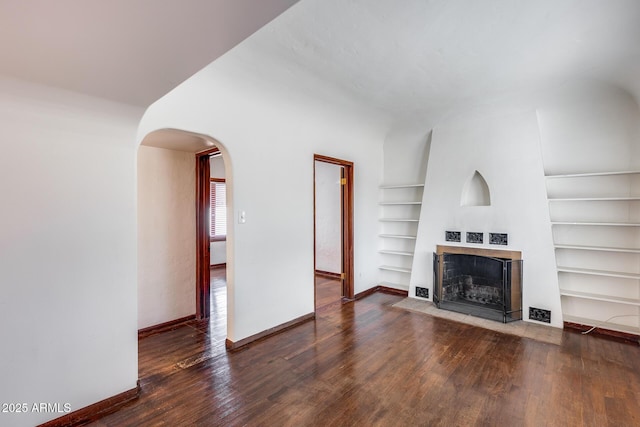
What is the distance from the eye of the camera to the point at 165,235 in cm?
355

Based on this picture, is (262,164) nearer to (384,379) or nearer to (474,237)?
(384,379)

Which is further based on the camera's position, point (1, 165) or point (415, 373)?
point (415, 373)

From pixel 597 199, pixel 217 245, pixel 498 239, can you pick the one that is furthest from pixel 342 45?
pixel 217 245

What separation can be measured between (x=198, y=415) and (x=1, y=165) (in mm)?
1946

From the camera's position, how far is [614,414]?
79.7 inches

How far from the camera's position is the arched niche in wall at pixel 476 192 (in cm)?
414

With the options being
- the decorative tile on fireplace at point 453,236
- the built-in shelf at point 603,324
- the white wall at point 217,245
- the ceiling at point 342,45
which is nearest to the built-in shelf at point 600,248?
the built-in shelf at point 603,324

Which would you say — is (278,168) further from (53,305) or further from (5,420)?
(5,420)

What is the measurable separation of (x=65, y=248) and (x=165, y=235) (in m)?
1.65

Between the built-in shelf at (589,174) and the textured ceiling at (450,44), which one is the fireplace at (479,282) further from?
the textured ceiling at (450,44)

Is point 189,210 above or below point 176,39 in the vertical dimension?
below

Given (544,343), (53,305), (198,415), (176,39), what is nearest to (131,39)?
(176,39)

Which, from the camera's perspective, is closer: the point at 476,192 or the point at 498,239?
the point at 498,239

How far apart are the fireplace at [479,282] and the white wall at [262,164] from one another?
1927mm
